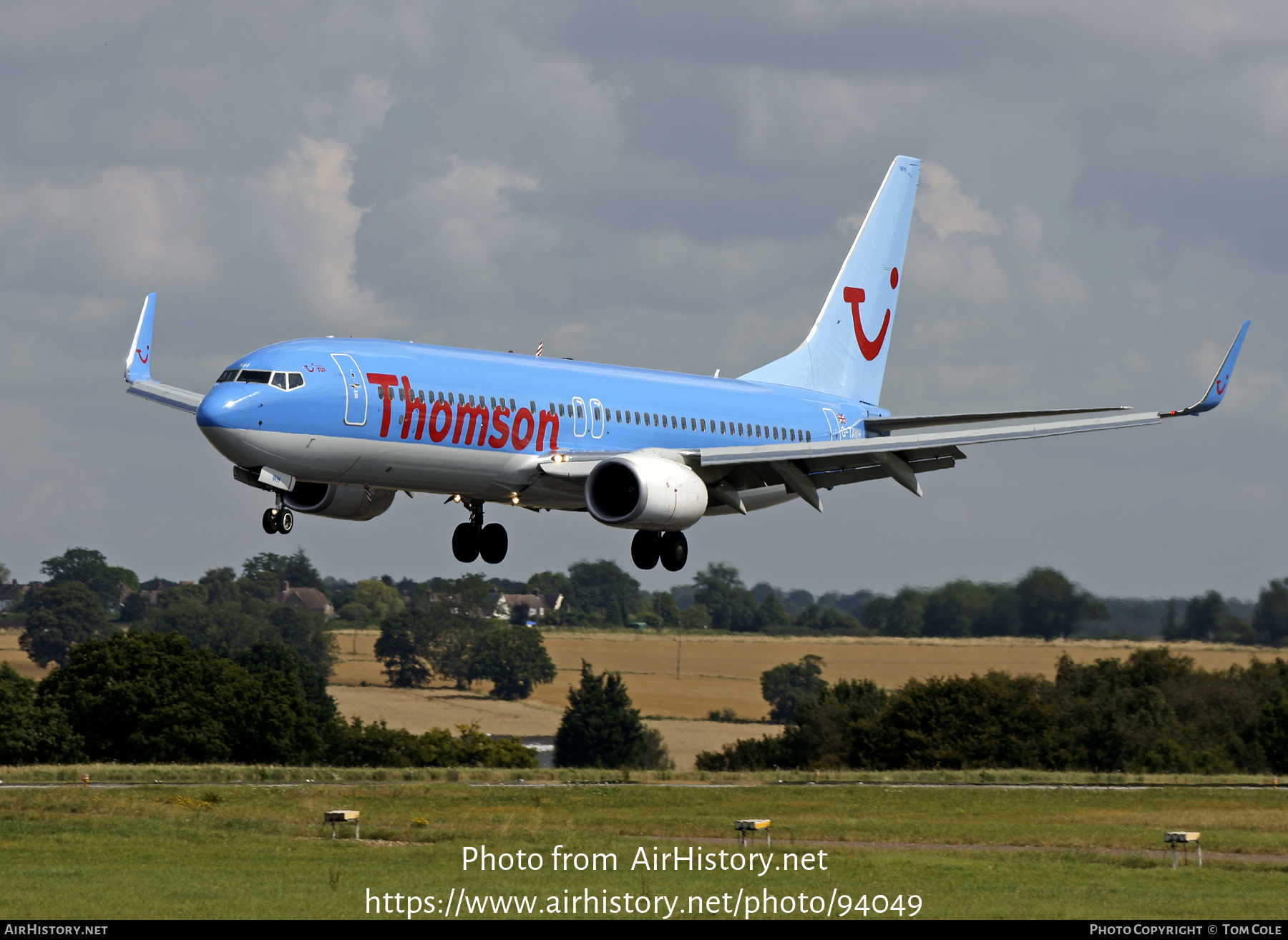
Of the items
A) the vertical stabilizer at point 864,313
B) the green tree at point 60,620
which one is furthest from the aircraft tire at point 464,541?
the green tree at point 60,620

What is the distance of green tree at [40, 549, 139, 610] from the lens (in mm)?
182750

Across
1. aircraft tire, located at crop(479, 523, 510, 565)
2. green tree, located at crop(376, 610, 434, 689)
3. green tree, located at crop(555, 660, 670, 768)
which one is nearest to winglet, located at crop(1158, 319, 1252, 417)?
aircraft tire, located at crop(479, 523, 510, 565)

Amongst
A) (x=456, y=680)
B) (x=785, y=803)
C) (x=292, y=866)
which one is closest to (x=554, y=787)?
(x=785, y=803)

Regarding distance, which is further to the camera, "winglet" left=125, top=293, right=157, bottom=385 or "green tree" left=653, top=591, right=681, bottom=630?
"green tree" left=653, top=591, right=681, bottom=630

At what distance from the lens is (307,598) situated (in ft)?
573

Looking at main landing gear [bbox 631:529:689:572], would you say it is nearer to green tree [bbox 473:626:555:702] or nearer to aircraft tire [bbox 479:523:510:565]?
aircraft tire [bbox 479:523:510:565]

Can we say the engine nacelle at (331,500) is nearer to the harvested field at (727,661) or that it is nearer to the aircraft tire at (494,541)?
the aircraft tire at (494,541)

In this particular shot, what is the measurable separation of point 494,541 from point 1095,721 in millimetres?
67004

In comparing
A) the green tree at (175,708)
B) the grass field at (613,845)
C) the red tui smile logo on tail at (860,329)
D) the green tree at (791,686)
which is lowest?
the grass field at (613,845)

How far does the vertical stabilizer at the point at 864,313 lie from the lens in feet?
185

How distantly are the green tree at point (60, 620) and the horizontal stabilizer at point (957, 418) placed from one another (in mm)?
129231

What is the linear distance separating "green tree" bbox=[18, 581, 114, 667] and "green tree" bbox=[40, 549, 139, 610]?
258 cm

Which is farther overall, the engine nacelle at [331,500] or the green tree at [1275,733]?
the green tree at [1275,733]

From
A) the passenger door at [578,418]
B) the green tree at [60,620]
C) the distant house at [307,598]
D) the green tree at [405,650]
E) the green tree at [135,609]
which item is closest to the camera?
the passenger door at [578,418]
